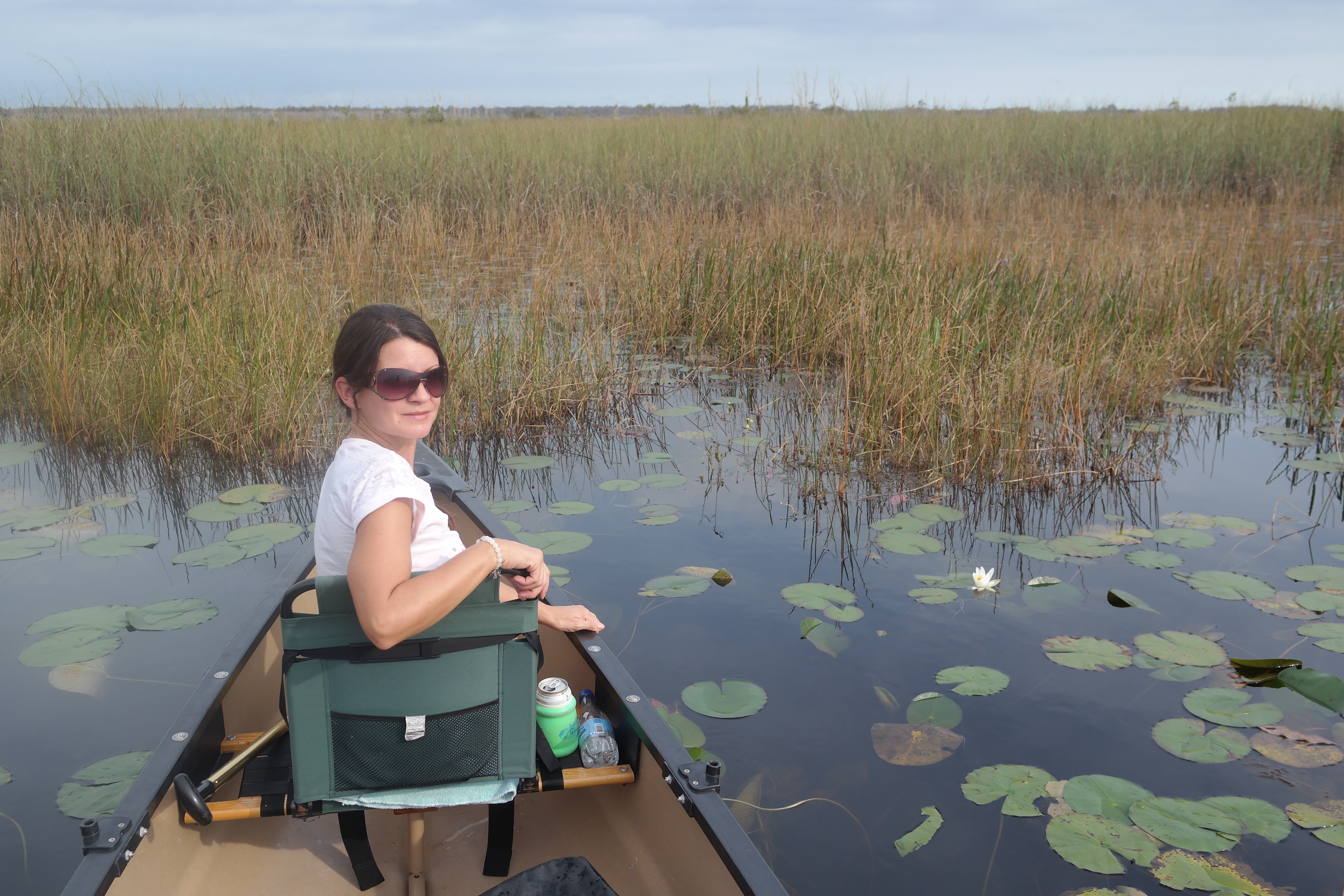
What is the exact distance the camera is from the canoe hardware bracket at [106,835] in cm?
149

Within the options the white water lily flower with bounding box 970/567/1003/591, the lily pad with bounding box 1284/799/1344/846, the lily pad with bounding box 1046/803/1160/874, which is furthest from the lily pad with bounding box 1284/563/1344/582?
the lily pad with bounding box 1046/803/1160/874

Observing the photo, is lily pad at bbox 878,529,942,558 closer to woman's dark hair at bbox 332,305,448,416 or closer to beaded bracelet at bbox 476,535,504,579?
beaded bracelet at bbox 476,535,504,579

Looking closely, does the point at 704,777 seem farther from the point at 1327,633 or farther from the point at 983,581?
the point at 1327,633

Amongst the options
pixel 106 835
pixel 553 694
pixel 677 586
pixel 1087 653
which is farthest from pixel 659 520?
pixel 106 835

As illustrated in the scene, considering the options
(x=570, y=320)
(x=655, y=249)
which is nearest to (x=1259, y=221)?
(x=655, y=249)

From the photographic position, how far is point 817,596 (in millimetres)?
3367

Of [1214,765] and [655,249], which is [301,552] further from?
[655,249]

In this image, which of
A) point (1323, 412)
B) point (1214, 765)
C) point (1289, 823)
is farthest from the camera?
point (1323, 412)

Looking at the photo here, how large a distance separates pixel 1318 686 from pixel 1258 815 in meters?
0.66

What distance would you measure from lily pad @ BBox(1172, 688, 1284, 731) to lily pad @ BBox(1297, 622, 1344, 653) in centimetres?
45

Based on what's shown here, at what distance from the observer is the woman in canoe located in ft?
4.80

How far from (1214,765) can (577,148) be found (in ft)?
35.6

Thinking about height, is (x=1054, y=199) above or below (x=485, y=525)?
above

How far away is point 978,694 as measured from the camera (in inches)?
108
